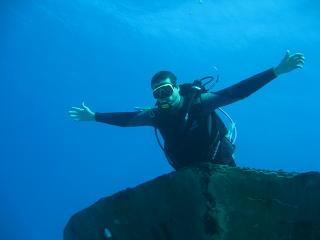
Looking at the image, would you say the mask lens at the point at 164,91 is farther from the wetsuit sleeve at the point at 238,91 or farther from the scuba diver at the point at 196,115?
the wetsuit sleeve at the point at 238,91

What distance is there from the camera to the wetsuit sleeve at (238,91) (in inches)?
191

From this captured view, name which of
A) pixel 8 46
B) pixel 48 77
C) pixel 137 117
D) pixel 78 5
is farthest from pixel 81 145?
pixel 137 117

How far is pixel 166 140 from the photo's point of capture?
5234mm

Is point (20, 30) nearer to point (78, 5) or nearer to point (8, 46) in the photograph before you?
point (8, 46)

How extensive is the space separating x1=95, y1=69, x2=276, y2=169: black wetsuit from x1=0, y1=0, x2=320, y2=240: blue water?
67.4ft

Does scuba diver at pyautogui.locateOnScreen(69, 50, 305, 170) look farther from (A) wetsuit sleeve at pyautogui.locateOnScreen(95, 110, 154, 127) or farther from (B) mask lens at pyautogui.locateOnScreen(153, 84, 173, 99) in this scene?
(A) wetsuit sleeve at pyautogui.locateOnScreen(95, 110, 154, 127)

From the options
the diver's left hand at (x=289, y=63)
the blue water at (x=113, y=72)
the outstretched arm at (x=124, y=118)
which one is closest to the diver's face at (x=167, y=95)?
the outstretched arm at (x=124, y=118)

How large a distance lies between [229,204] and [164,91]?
2.37m

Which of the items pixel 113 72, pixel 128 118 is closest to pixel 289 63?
pixel 128 118

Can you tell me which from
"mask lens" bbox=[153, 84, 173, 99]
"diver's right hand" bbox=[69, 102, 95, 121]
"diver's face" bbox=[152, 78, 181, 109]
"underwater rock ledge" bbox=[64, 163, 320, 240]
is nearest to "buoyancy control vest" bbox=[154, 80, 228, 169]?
"diver's face" bbox=[152, 78, 181, 109]

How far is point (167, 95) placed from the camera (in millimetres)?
5285

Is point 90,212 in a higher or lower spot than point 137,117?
lower

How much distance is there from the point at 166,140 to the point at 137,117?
782 mm

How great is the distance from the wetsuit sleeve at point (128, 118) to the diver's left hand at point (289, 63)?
6.20 feet
